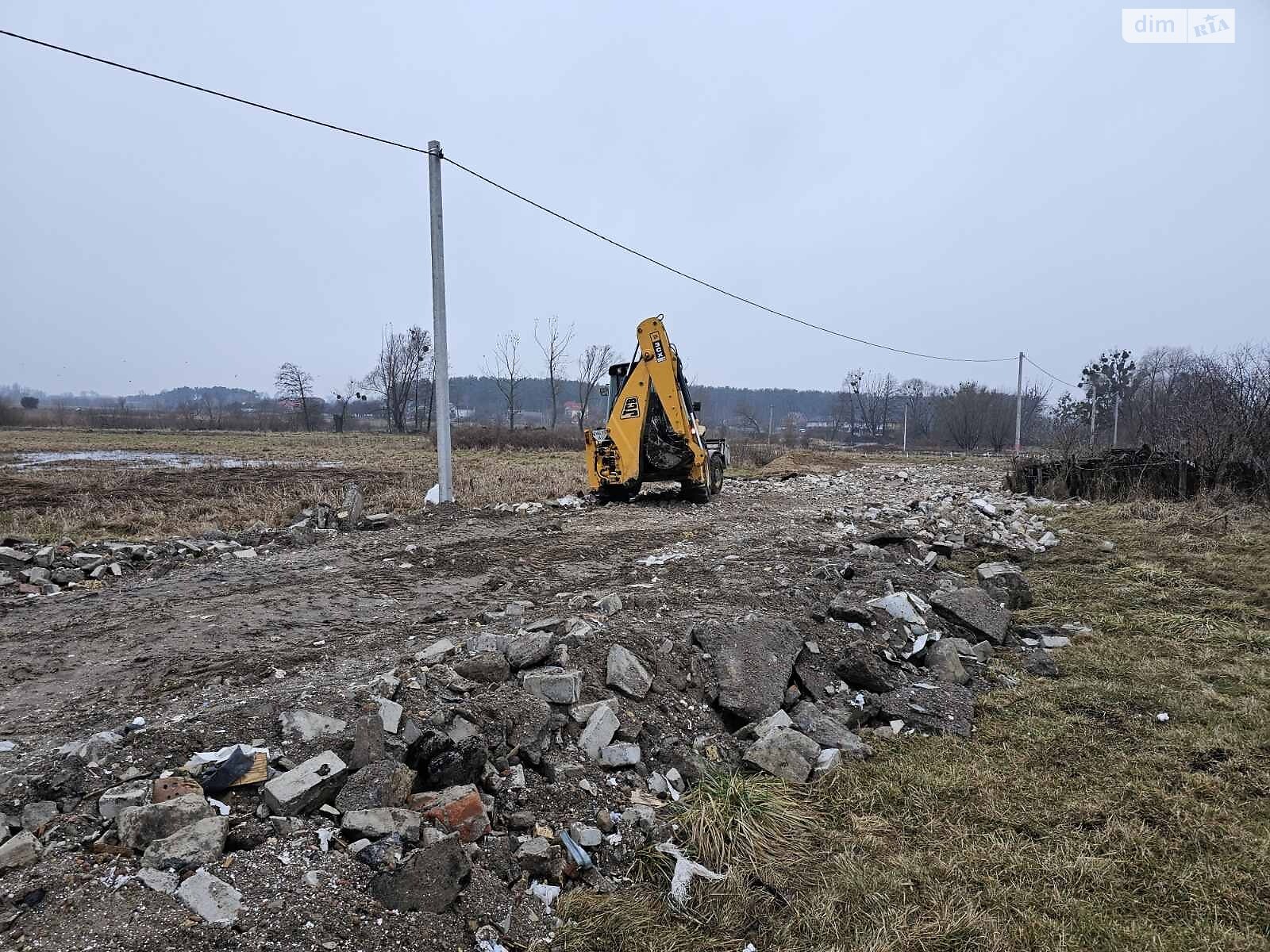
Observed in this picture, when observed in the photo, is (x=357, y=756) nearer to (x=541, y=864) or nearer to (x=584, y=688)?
(x=541, y=864)

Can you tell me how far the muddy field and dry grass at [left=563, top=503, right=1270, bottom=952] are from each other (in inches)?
3.6

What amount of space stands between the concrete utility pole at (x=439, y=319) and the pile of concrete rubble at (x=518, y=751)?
6.11m

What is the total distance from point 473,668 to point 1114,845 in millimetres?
2960

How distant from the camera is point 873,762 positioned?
11.7ft

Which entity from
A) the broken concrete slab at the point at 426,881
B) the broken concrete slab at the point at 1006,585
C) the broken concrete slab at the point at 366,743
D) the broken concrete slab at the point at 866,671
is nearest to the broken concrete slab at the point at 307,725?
the broken concrete slab at the point at 366,743

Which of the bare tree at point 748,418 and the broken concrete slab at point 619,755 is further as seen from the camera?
the bare tree at point 748,418

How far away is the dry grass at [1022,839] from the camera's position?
94.8 inches

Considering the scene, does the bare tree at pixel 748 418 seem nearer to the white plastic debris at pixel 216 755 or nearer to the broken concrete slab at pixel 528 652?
the broken concrete slab at pixel 528 652

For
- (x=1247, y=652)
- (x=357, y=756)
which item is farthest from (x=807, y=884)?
(x=1247, y=652)

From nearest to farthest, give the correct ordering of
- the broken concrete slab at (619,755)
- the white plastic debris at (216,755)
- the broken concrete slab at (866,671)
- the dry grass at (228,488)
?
the white plastic debris at (216,755)
the broken concrete slab at (619,755)
the broken concrete slab at (866,671)
the dry grass at (228,488)

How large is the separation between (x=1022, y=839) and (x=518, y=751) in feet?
7.10

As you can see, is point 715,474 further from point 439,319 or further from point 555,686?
point 555,686

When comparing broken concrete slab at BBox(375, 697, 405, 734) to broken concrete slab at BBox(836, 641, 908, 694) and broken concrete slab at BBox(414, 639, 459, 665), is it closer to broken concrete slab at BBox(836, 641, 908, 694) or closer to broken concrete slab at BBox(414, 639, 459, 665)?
broken concrete slab at BBox(414, 639, 459, 665)

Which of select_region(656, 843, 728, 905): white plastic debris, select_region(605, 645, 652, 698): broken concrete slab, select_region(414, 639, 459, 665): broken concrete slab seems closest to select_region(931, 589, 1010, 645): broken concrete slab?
Answer: select_region(605, 645, 652, 698): broken concrete slab
